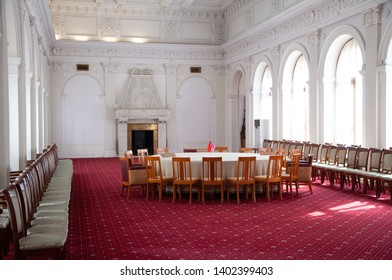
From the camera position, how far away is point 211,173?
924 cm

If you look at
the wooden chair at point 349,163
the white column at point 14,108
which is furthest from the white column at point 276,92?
the white column at point 14,108

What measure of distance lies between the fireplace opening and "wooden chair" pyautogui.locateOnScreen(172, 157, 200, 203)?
11.6 m

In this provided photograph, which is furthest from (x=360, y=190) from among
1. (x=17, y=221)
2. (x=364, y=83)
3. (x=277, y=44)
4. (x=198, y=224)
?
(x=17, y=221)

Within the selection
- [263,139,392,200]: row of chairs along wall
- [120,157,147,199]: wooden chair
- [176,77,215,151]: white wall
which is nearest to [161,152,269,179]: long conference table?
[120,157,147,199]: wooden chair

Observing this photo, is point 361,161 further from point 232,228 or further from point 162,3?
point 162,3

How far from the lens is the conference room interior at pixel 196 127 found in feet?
20.2

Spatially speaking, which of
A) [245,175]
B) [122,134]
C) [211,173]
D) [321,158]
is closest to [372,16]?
[321,158]

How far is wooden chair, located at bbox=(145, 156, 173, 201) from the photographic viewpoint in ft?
Answer: 31.1

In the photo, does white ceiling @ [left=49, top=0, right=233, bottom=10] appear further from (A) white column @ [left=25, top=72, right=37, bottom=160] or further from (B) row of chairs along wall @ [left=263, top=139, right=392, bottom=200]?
(A) white column @ [left=25, top=72, right=37, bottom=160]

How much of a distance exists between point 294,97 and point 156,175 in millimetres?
7754

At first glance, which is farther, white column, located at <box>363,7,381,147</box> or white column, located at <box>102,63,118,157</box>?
white column, located at <box>102,63,118,157</box>

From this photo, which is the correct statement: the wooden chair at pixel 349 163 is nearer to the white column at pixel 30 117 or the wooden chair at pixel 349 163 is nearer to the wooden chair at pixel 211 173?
the wooden chair at pixel 211 173

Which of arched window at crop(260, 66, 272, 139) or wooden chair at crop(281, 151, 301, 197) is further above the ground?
arched window at crop(260, 66, 272, 139)

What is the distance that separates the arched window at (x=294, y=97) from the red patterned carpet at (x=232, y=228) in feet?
20.1
